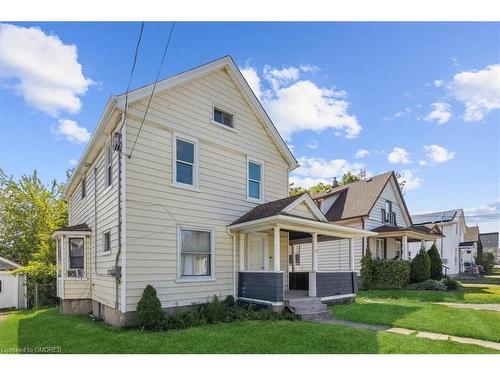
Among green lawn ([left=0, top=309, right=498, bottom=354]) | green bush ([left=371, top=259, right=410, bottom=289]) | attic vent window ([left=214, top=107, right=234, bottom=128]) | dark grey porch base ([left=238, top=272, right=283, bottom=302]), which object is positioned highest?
attic vent window ([left=214, top=107, right=234, bottom=128])

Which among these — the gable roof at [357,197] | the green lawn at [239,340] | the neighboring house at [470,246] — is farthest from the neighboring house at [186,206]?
the neighboring house at [470,246]

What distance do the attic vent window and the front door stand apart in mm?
3915

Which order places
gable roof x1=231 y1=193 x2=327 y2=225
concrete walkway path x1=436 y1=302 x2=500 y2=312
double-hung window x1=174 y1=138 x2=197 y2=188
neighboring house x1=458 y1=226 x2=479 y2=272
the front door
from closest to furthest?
1. double-hung window x1=174 y1=138 x2=197 y2=188
2. gable roof x1=231 y1=193 x2=327 y2=225
3. concrete walkway path x1=436 y1=302 x2=500 y2=312
4. the front door
5. neighboring house x1=458 y1=226 x2=479 y2=272

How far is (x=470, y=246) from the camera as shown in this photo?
38.6 meters

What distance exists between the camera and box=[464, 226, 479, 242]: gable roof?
142ft

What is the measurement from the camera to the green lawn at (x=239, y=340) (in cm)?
664

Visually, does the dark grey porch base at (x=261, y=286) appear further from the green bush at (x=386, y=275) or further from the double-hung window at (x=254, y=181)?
the green bush at (x=386, y=275)

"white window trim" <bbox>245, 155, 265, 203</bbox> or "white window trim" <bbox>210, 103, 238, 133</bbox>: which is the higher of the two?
"white window trim" <bbox>210, 103, 238, 133</bbox>

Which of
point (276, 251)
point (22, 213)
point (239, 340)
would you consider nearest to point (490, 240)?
point (276, 251)

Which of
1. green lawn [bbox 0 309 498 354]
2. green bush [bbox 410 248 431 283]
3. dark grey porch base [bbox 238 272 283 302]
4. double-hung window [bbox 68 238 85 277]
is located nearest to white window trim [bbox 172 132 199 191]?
dark grey porch base [bbox 238 272 283 302]

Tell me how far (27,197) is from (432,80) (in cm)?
2480

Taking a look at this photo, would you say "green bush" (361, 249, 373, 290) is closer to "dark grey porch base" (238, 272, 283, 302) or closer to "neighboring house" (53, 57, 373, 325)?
"neighboring house" (53, 57, 373, 325)

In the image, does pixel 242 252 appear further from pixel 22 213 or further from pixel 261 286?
pixel 22 213

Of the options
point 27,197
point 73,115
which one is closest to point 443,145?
point 73,115
